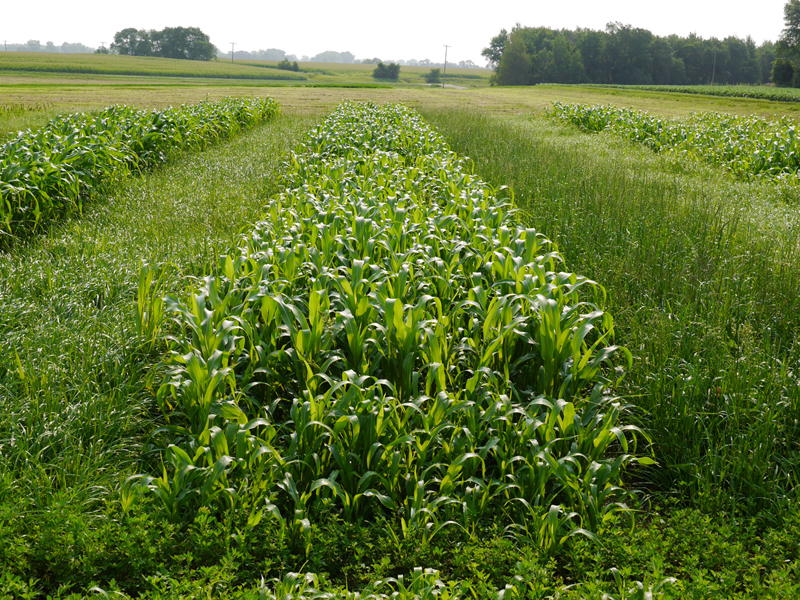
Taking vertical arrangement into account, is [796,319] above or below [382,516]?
above

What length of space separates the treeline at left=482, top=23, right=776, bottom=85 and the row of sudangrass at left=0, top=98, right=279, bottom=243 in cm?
9672

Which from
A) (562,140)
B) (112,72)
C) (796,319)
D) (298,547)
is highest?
(112,72)

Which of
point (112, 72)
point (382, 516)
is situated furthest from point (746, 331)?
point (112, 72)

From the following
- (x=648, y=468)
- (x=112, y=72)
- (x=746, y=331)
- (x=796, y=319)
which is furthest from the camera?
(x=112, y=72)

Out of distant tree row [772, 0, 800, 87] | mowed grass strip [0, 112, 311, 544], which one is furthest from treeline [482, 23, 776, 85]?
mowed grass strip [0, 112, 311, 544]

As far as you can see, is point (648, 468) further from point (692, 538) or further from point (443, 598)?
point (443, 598)

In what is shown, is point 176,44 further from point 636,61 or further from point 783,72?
point 783,72

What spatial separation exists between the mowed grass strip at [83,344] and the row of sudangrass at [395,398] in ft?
0.81

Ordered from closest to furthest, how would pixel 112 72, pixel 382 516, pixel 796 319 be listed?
pixel 382 516 < pixel 796 319 < pixel 112 72

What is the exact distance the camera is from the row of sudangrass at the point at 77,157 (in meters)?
6.45

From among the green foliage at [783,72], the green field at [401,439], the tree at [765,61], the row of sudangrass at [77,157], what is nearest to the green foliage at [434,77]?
the tree at [765,61]

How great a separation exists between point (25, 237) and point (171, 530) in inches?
222

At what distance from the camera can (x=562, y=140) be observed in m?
13.7

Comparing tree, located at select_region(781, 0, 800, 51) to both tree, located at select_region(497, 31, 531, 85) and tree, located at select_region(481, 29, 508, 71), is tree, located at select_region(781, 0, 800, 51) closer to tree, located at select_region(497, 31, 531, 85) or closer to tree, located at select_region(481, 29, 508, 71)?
tree, located at select_region(497, 31, 531, 85)
